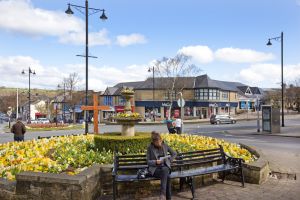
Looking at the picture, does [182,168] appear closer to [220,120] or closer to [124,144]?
[124,144]

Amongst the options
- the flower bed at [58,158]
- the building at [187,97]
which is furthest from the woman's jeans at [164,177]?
the building at [187,97]

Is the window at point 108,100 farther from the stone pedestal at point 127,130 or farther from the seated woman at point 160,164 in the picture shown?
the seated woman at point 160,164

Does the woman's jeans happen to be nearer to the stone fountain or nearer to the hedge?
the hedge

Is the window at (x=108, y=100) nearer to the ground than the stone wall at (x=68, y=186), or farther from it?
farther from it

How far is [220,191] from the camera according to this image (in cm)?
780

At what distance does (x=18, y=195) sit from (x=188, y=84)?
230 feet

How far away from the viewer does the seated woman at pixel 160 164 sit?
270 inches

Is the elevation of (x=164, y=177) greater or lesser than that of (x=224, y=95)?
lesser

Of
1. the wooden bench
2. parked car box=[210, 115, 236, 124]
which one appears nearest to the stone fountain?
the wooden bench

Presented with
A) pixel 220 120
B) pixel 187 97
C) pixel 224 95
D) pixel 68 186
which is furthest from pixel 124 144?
pixel 224 95

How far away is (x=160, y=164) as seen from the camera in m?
6.92

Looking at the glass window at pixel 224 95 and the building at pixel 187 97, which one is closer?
the building at pixel 187 97

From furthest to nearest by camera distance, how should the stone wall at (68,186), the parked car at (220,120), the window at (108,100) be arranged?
the window at (108,100), the parked car at (220,120), the stone wall at (68,186)

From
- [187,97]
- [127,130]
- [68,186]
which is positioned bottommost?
[68,186]
